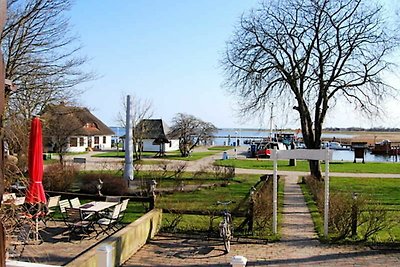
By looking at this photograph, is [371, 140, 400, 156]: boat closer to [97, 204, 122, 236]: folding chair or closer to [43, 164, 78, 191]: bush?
[43, 164, 78, 191]: bush

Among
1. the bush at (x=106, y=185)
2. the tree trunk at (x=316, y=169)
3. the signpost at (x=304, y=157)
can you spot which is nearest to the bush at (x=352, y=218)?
the signpost at (x=304, y=157)

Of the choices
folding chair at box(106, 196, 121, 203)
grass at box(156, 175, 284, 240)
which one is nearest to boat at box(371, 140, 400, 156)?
grass at box(156, 175, 284, 240)

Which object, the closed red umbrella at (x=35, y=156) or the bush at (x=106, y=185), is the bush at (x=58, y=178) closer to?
the bush at (x=106, y=185)

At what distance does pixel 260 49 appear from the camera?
23.5m

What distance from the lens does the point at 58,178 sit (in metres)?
19.0

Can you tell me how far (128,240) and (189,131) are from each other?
41769 mm

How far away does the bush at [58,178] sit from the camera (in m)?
18.7

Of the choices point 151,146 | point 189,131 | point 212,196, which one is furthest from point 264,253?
point 151,146

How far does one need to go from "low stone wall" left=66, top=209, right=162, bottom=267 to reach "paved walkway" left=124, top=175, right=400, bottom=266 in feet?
0.55

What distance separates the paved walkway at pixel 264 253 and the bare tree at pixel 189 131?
36704 millimetres

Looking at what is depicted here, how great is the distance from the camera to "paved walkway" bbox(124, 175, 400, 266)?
860 centimetres

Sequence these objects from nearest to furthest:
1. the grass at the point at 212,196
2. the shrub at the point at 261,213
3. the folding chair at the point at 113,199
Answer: the shrub at the point at 261,213, the folding chair at the point at 113,199, the grass at the point at 212,196

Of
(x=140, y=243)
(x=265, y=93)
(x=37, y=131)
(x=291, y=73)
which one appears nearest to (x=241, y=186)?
(x=265, y=93)

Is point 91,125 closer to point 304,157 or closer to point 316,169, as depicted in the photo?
point 316,169
